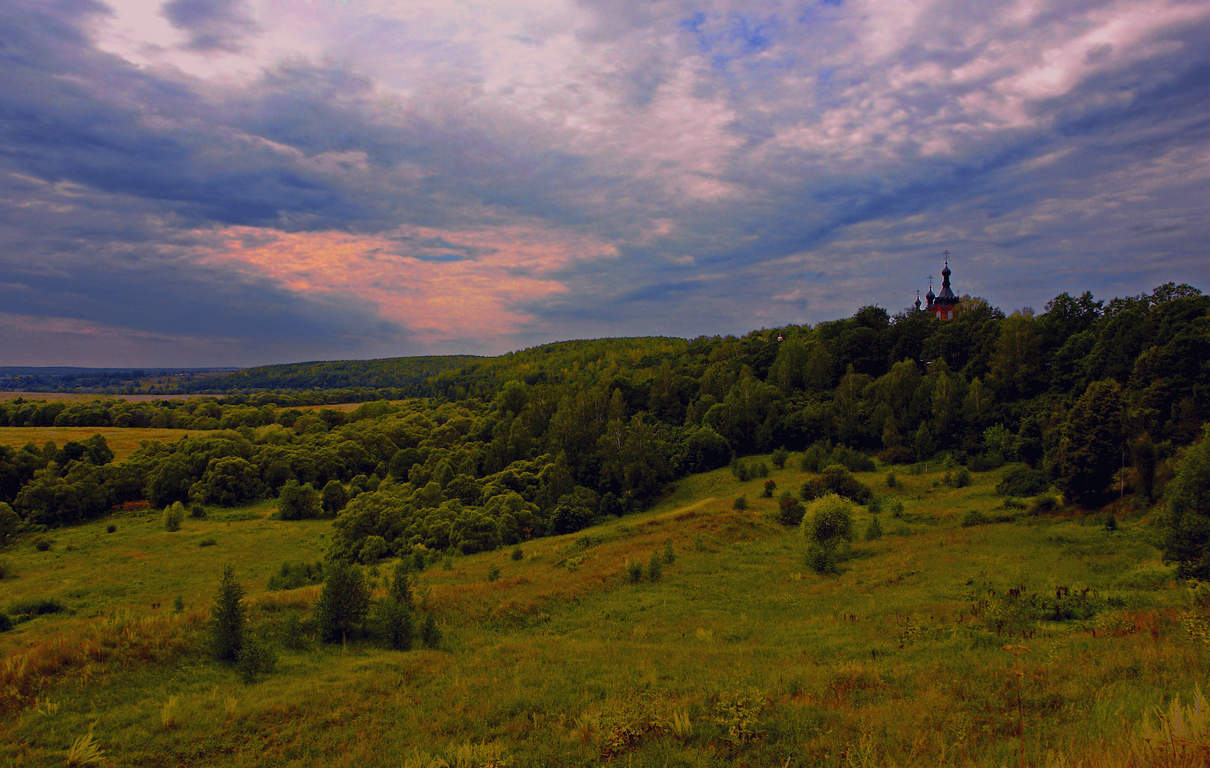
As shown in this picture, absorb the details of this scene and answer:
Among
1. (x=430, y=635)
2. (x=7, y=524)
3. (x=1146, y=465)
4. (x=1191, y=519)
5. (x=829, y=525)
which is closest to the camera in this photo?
(x=430, y=635)

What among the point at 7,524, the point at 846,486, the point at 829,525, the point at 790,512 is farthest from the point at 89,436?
the point at 846,486

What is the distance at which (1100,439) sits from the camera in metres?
30.3

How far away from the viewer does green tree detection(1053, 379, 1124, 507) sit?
30.1 metres

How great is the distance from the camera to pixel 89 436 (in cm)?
8106

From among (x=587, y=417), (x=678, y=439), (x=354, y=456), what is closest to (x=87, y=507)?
(x=354, y=456)

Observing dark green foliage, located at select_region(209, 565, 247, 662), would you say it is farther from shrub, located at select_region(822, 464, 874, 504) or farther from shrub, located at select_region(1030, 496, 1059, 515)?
shrub, located at select_region(1030, 496, 1059, 515)

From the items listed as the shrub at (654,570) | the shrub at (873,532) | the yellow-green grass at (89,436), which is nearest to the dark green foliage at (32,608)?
the shrub at (654,570)

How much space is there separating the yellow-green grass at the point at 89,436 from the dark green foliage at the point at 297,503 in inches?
1360

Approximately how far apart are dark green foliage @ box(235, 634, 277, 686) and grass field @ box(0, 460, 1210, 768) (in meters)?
0.33

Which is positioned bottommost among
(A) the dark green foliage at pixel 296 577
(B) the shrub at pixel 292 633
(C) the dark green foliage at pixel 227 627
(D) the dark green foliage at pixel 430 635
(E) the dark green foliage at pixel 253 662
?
(A) the dark green foliage at pixel 296 577

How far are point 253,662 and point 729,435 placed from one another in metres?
60.6

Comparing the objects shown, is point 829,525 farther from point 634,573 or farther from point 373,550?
point 373,550

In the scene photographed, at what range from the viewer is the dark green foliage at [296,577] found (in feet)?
98.4

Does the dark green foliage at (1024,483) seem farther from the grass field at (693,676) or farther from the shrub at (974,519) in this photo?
the grass field at (693,676)
